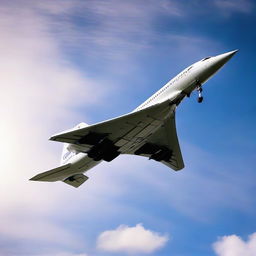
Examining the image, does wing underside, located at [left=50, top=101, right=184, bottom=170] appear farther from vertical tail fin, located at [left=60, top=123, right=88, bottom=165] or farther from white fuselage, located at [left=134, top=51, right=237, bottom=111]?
vertical tail fin, located at [left=60, top=123, right=88, bottom=165]

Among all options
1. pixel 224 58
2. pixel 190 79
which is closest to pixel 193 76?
pixel 190 79

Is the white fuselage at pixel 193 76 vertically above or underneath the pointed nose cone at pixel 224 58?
underneath

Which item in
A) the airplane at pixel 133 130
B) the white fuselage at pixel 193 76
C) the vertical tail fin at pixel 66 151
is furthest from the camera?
the vertical tail fin at pixel 66 151

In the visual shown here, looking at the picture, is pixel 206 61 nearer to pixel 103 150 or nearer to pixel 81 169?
pixel 103 150

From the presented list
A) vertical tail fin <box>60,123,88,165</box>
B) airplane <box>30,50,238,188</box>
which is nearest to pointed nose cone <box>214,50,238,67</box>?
airplane <box>30,50,238,188</box>

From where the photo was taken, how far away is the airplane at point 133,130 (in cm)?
3466

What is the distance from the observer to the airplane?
114 feet

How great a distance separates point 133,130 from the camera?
35.6 metres

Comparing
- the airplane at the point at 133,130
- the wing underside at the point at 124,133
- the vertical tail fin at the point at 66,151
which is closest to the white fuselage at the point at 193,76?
the airplane at the point at 133,130

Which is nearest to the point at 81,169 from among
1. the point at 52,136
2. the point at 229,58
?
the point at 52,136

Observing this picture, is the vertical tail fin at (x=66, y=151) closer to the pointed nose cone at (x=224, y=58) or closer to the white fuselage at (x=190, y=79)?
the white fuselage at (x=190, y=79)

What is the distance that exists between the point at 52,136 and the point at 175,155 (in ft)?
43.0

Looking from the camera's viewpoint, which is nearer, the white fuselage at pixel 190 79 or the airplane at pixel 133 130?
the white fuselage at pixel 190 79

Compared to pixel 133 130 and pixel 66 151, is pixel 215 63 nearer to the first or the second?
pixel 133 130
